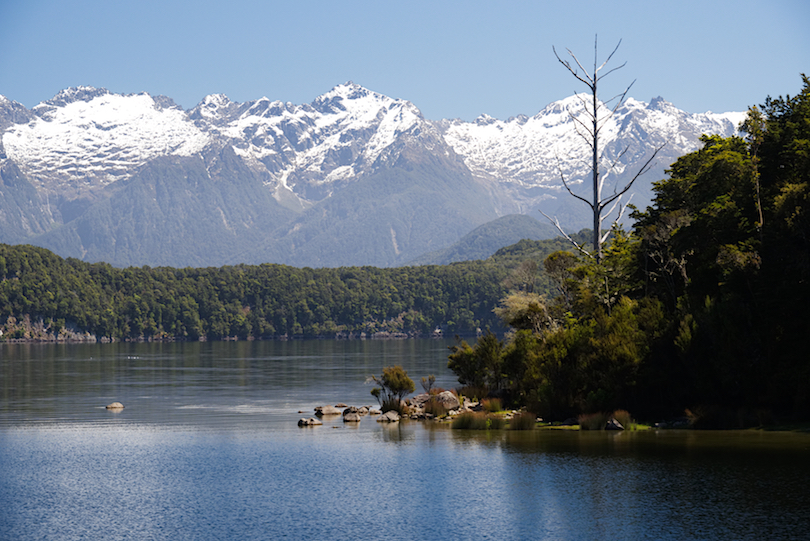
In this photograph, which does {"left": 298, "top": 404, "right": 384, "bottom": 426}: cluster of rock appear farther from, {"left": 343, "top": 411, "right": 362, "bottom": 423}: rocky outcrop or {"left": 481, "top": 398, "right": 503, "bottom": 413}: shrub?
{"left": 481, "top": 398, "right": 503, "bottom": 413}: shrub

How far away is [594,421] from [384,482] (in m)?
18.9

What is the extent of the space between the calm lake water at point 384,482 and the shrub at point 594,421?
118 cm

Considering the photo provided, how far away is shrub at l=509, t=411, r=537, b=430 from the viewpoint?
188 ft

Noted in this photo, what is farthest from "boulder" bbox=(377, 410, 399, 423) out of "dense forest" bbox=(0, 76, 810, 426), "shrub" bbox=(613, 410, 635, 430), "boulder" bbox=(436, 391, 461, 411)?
"shrub" bbox=(613, 410, 635, 430)

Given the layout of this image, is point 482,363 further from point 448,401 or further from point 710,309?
point 710,309

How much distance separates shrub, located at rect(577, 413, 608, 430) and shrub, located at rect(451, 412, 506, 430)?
18.9 ft

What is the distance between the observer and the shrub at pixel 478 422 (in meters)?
59.2

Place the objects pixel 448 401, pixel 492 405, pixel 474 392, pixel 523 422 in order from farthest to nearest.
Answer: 1. pixel 474 392
2. pixel 448 401
3. pixel 492 405
4. pixel 523 422

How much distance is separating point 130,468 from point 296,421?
23006 mm

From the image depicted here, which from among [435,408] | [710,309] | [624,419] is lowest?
[435,408]

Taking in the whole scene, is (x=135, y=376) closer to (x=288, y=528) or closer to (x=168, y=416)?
(x=168, y=416)

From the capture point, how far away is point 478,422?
59.6m

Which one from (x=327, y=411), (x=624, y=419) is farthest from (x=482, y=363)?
(x=624, y=419)

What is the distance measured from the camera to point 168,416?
7419 cm
